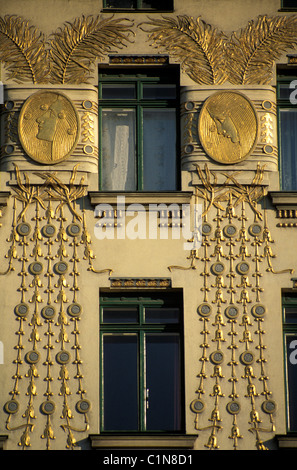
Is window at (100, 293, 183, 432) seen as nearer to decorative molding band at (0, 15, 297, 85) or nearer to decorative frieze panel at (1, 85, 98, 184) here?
decorative frieze panel at (1, 85, 98, 184)

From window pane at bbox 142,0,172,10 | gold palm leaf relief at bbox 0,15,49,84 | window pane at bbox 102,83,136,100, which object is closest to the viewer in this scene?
gold palm leaf relief at bbox 0,15,49,84

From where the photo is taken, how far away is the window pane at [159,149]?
23.0 m

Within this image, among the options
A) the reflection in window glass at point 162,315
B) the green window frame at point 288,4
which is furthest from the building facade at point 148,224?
the green window frame at point 288,4

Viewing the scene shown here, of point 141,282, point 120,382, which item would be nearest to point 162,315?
point 141,282

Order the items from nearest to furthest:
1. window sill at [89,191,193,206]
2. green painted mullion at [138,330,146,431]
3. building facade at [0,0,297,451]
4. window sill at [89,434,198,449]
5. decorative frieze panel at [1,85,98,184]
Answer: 1. window sill at [89,434,198,449]
2. building facade at [0,0,297,451]
3. green painted mullion at [138,330,146,431]
4. window sill at [89,191,193,206]
5. decorative frieze panel at [1,85,98,184]

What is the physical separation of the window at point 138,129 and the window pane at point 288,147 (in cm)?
188

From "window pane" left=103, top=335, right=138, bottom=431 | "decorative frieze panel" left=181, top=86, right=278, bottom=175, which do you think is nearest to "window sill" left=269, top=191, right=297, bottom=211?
"decorative frieze panel" left=181, top=86, right=278, bottom=175

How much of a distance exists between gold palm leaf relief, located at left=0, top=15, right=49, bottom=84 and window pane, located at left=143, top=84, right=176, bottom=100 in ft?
5.91

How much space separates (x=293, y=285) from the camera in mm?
22281

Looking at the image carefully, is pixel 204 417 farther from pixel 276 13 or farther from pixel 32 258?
pixel 276 13

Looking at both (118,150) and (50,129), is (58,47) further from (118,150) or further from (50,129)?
(118,150)

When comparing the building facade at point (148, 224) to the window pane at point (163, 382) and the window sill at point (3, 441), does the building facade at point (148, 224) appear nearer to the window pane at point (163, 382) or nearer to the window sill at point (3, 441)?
the window pane at point (163, 382)

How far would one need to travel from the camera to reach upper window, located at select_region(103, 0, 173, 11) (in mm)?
23406
